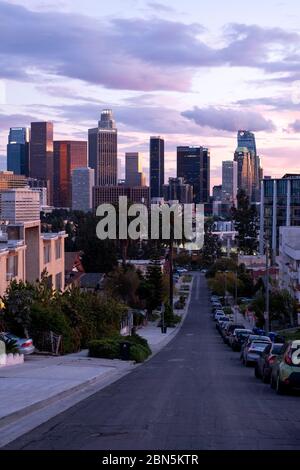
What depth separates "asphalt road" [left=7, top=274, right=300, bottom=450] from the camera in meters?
11.9

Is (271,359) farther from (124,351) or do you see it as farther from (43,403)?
(124,351)

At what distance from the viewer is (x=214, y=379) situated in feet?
83.3

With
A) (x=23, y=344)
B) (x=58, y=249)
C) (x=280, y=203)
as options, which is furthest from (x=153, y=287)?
(x=280, y=203)

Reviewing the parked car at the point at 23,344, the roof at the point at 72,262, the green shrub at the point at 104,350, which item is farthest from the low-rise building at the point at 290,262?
the parked car at the point at 23,344

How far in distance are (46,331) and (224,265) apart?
101 meters

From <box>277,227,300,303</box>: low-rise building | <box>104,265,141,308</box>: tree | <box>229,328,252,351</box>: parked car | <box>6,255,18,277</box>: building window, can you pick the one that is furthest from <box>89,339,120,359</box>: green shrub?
<box>104,265,141,308</box>: tree

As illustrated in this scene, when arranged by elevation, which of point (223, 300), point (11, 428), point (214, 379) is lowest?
point (223, 300)

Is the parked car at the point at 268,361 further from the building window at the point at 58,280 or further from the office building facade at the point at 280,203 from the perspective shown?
the office building facade at the point at 280,203

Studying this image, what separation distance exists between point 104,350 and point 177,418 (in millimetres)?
19074

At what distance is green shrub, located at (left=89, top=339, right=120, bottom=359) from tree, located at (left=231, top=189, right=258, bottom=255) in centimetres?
11296

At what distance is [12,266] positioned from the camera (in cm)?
4416

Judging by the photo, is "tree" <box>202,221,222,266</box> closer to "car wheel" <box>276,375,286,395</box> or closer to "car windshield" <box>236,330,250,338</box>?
"car windshield" <box>236,330,250,338</box>

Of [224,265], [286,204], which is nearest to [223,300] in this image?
[224,265]
